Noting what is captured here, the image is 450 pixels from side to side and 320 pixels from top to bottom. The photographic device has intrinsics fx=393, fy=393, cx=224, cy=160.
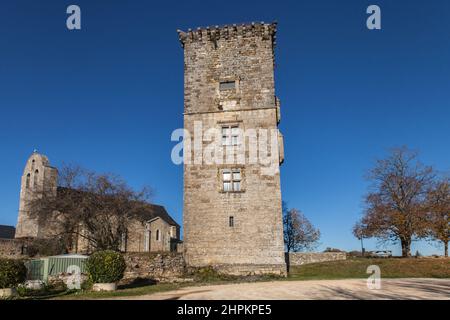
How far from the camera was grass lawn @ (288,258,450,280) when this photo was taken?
21484mm

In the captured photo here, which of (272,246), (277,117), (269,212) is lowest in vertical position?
(272,246)

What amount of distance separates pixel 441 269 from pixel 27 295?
70.1ft

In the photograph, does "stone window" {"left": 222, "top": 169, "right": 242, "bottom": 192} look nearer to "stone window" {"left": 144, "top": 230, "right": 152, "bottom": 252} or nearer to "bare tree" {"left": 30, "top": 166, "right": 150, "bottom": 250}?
"bare tree" {"left": 30, "top": 166, "right": 150, "bottom": 250}

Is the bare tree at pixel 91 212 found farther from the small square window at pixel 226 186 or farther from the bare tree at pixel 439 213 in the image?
the bare tree at pixel 439 213

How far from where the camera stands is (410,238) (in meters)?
32.3

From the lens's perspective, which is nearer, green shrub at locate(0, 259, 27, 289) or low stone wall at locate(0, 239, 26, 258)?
green shrub at locate(0, 259, 27, 289)

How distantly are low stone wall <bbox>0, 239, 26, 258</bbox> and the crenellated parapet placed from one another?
24.6 meters

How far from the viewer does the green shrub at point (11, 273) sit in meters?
13.0

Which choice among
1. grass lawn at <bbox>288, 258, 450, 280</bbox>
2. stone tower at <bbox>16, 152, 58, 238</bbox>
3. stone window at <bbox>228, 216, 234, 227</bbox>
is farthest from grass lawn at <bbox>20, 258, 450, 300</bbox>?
stone tower at <bbox>16, 152, 58, 238</bbox>

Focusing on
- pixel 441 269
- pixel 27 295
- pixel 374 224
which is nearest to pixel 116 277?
pixel 27 295

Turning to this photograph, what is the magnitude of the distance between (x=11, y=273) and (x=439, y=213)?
103ft
